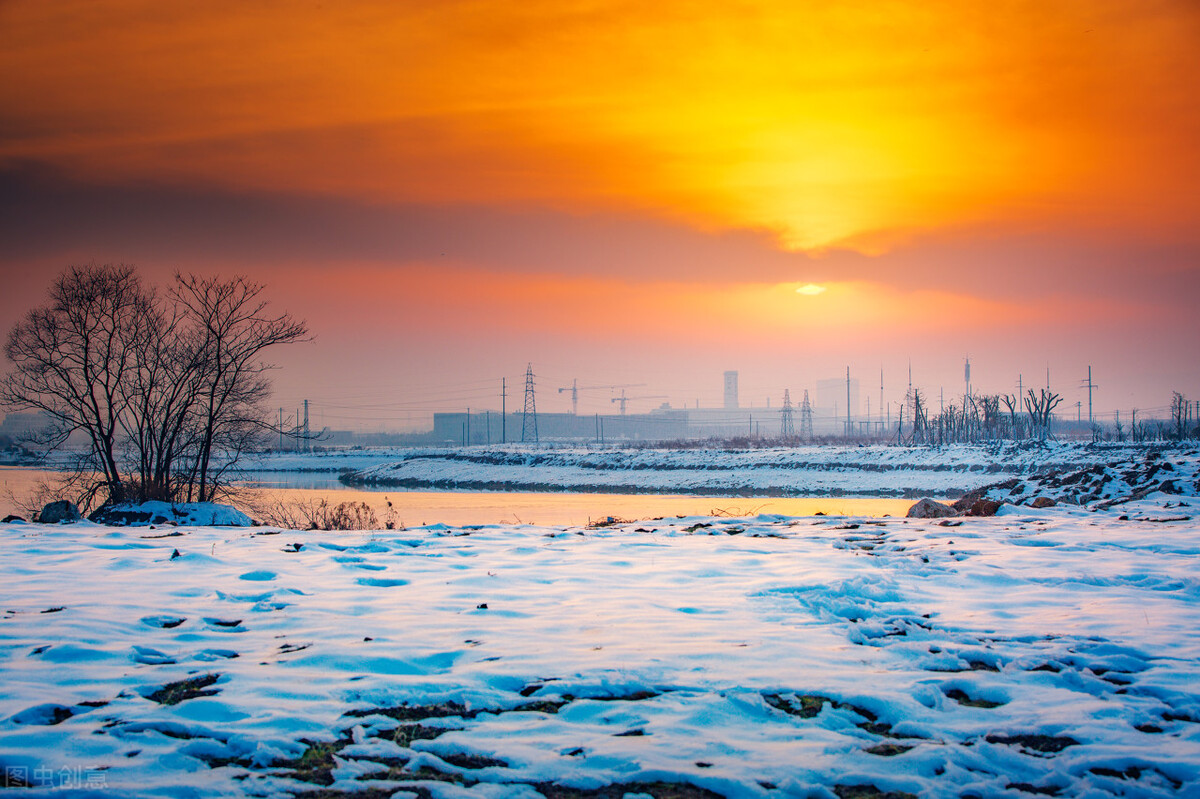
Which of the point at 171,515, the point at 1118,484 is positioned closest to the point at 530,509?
the point at 171,515

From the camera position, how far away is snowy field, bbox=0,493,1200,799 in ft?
11.4

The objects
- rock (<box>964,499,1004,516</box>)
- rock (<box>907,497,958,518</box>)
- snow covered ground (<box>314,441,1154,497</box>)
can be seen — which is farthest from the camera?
snow covered ground (<box>314,441,1154,497</box>)

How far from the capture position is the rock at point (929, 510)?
14.6m

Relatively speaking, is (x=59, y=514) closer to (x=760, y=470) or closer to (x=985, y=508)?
(x=985, y=508)

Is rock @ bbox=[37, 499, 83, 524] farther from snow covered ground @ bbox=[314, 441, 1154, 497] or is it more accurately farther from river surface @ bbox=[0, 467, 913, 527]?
snow covered ground @ bbox=[314, 441, 1154, 497]

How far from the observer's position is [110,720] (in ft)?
13.0

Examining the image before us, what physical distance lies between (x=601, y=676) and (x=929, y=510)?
1195 centimetres

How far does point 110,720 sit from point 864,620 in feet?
17.6

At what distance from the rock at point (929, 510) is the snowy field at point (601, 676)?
18.3 feet

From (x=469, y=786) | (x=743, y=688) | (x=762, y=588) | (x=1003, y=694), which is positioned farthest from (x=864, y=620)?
(x=469, y=786)

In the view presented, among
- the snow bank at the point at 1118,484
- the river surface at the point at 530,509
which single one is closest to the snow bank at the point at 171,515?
the river surface at the point at 530,509

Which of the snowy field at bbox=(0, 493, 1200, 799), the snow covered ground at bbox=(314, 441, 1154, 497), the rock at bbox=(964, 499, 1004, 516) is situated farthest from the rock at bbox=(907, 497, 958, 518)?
the snow covered ground at bbox=(314, 441, 1154, 497)

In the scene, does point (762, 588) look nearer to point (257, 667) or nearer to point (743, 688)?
point (743, 688)

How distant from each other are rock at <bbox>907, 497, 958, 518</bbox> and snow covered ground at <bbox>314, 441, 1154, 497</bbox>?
2234 centimetres
